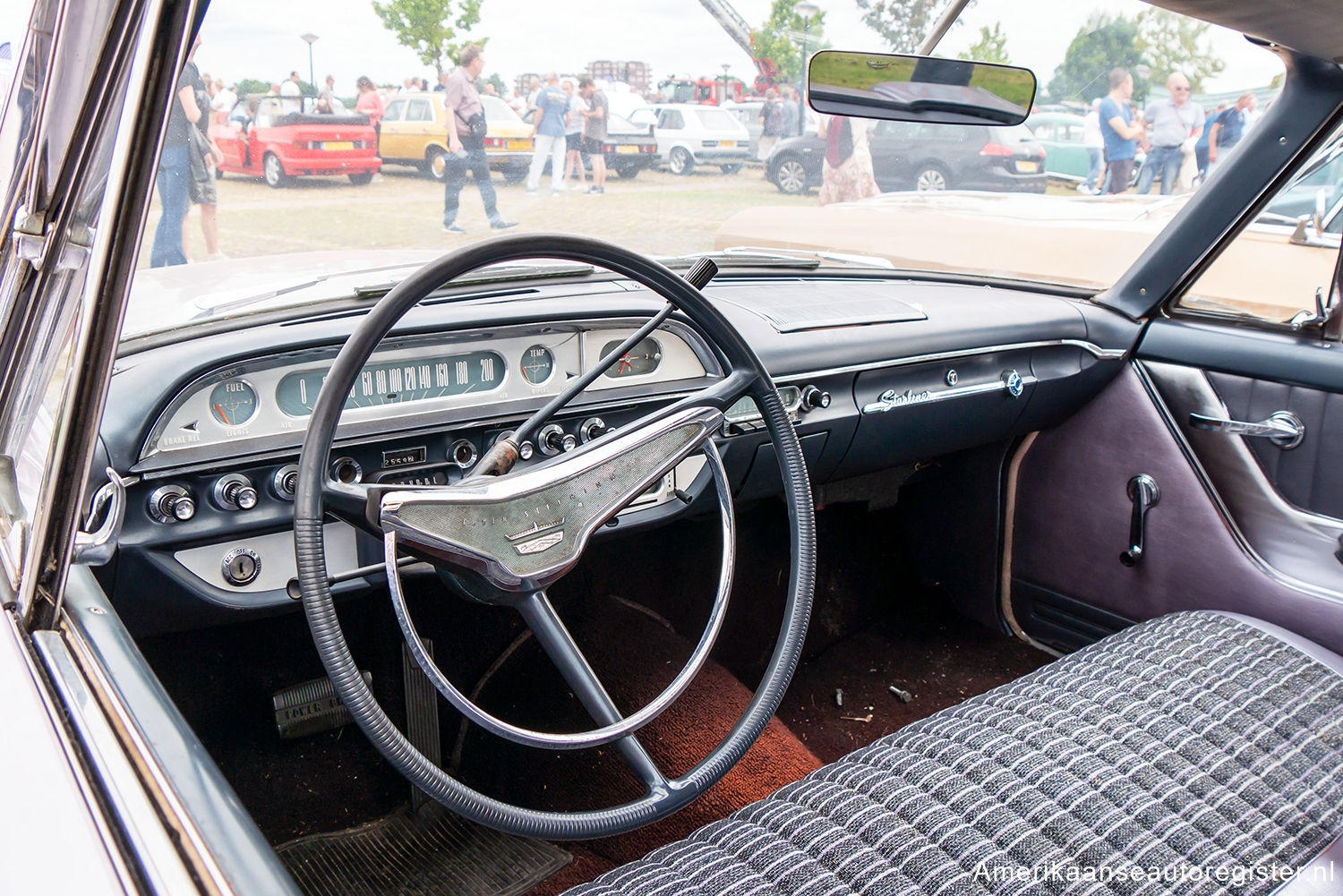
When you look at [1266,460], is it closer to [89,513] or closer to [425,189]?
[425,189]

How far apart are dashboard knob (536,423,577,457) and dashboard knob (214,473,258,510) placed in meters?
0.51

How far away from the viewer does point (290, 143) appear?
1.94 metres

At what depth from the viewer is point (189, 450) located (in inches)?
62.6

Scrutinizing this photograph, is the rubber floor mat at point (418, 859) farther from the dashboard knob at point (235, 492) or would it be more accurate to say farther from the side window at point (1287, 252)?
the side window at point (1287, 252)

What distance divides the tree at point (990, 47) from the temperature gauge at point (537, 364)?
103 centimetres

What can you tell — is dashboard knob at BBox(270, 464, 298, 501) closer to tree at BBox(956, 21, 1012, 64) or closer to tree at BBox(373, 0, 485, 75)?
tree at BBox(373, 0, 485, 75)

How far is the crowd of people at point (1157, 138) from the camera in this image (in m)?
2.46

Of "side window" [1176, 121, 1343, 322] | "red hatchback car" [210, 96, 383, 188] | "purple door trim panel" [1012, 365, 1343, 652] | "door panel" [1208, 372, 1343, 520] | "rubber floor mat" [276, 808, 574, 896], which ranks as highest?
"red hatchback car" [210, 96, 383, 188]

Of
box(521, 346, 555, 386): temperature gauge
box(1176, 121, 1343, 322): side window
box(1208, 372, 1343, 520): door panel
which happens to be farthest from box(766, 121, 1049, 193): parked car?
box(521, 346, 555, 386): temperature gauge

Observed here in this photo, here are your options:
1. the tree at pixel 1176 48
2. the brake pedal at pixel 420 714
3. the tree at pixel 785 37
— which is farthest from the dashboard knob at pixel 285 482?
the tree at pixel 1176 48

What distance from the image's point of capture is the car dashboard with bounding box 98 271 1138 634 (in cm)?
160

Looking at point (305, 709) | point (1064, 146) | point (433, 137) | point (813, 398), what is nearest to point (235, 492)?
point (305, 709)

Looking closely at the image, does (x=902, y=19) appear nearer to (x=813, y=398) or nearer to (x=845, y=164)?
(x=845, y=164)

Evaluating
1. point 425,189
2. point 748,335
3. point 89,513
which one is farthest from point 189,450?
point 748,335
